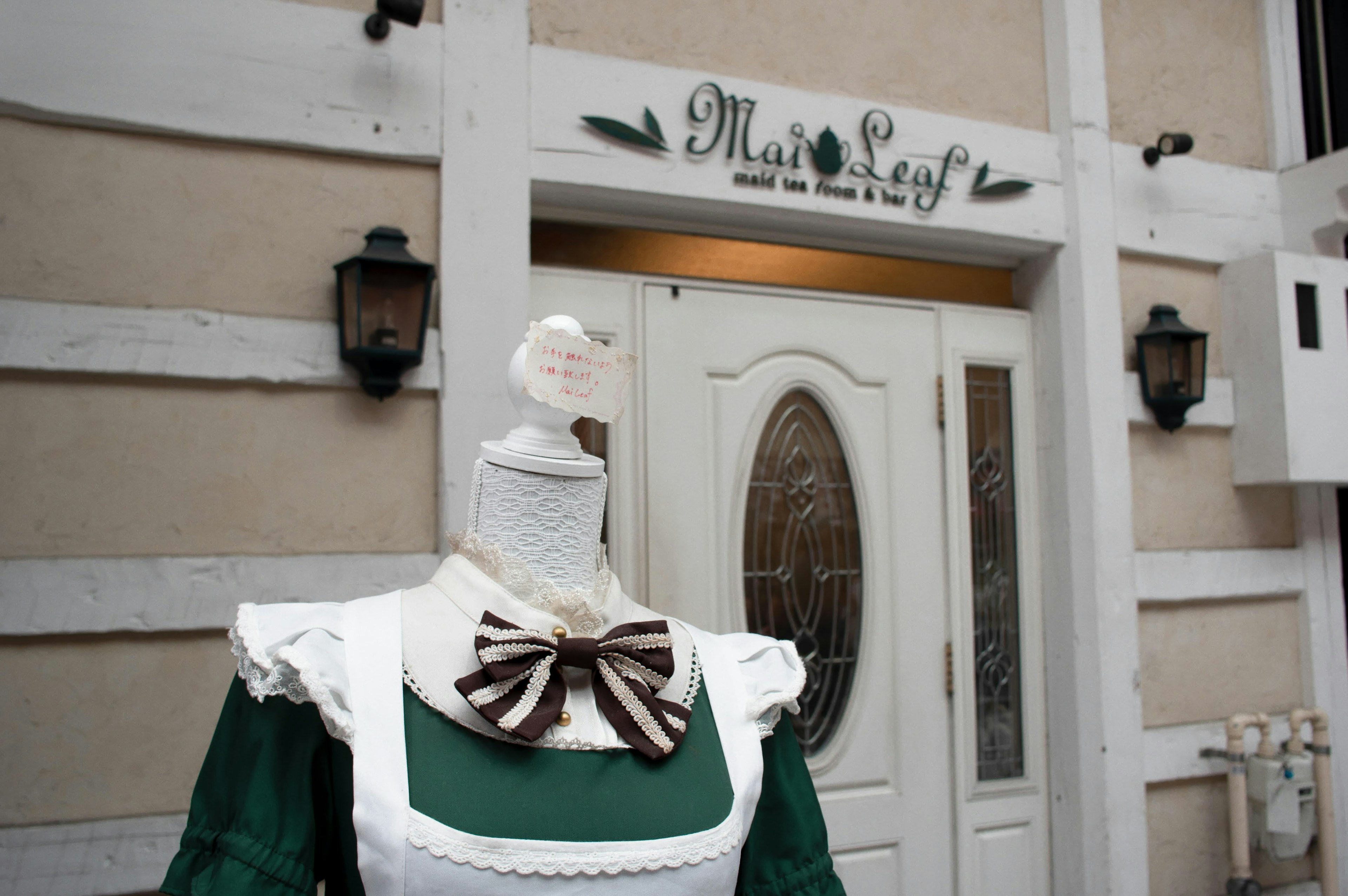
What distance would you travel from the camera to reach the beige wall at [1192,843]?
237 cm

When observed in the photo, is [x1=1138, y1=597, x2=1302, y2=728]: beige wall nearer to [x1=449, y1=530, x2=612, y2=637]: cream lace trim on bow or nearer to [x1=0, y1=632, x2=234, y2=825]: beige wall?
[x1=449, y1=530, x2=612, y2=637]: cream lace trim on bow

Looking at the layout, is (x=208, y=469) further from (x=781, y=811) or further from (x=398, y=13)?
(x=781, y=811)

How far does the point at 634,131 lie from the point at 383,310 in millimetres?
663

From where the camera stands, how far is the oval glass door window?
2176 mm

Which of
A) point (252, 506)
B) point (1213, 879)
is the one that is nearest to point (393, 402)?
point (252, 506)

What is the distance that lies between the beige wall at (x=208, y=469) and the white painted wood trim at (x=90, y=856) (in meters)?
0.45

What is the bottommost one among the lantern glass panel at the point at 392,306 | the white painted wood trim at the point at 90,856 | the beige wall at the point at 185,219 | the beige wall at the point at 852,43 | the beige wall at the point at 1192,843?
the beige wall at the point at 1192,843

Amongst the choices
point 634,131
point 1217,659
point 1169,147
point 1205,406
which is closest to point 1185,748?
point 1217,659

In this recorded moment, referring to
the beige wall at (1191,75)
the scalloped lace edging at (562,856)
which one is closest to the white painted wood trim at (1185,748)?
the beige wall at (1191,75)

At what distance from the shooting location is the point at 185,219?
1704 mm

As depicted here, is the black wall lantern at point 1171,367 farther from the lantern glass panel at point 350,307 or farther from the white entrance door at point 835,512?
the lantern glass panel at point 350,307

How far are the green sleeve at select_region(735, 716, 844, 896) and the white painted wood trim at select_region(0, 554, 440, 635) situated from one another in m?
0.92

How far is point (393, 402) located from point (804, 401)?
96cm

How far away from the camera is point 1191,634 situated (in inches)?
97.0
